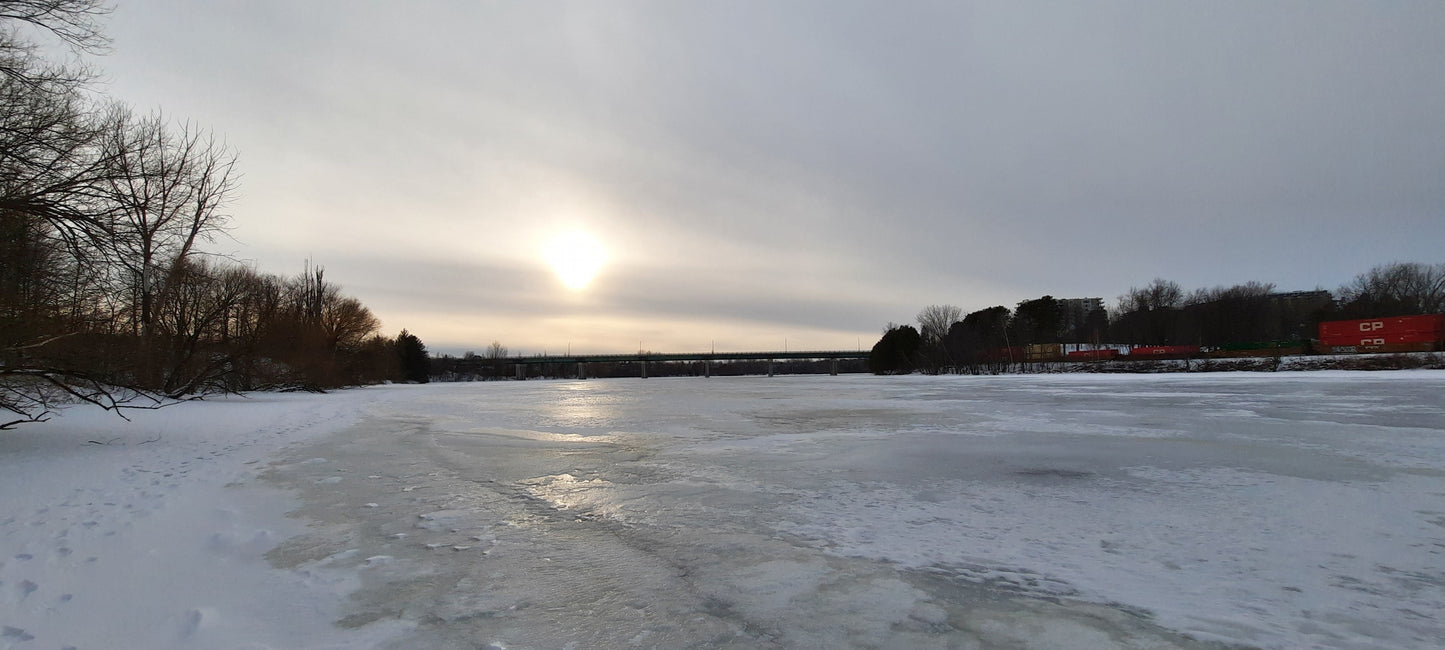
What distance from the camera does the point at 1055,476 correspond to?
23.1 ft

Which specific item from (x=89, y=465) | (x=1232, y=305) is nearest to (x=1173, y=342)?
(x=1232, y=305)

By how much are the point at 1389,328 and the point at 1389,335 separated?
515mm

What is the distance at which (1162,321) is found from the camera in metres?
83.5

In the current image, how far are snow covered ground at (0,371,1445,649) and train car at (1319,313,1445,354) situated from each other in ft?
144

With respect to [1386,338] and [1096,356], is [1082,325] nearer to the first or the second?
[1096,356]

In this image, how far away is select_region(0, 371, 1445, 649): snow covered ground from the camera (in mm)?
3059

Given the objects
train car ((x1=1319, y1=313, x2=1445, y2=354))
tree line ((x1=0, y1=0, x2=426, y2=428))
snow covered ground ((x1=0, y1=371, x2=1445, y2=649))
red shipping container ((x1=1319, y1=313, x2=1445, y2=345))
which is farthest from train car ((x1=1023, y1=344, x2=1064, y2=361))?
tree line ((x1=0, y1=0, x2=426, y2=428))

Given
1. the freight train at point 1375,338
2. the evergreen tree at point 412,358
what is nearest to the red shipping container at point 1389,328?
the freight train at point 1375,338

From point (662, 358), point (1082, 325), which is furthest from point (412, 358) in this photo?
Result: point (1082, 325)

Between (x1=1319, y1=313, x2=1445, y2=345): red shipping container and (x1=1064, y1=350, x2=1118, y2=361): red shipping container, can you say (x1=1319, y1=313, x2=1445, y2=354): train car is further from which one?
(x1=1064, y1=350, x2=1118, y2=361): red shipping container

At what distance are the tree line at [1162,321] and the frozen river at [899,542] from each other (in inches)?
2530

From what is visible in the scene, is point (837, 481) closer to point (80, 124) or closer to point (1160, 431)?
point (1160, 431)

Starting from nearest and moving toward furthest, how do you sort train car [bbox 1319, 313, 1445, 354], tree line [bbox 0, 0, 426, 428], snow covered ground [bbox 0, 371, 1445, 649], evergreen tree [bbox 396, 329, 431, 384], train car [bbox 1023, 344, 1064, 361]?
snow covered ground [bbox 0, 371, 1445, 649] < tree line [bbox 0, 0, 426, 428] < train car [bbox 1319, 313, 1445, 354] < train car [bbox 1023, 344, 1064, 361] < evergreen tree [bbox 396, 329, 431, 384]

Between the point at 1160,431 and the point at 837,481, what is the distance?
24.1 feet
